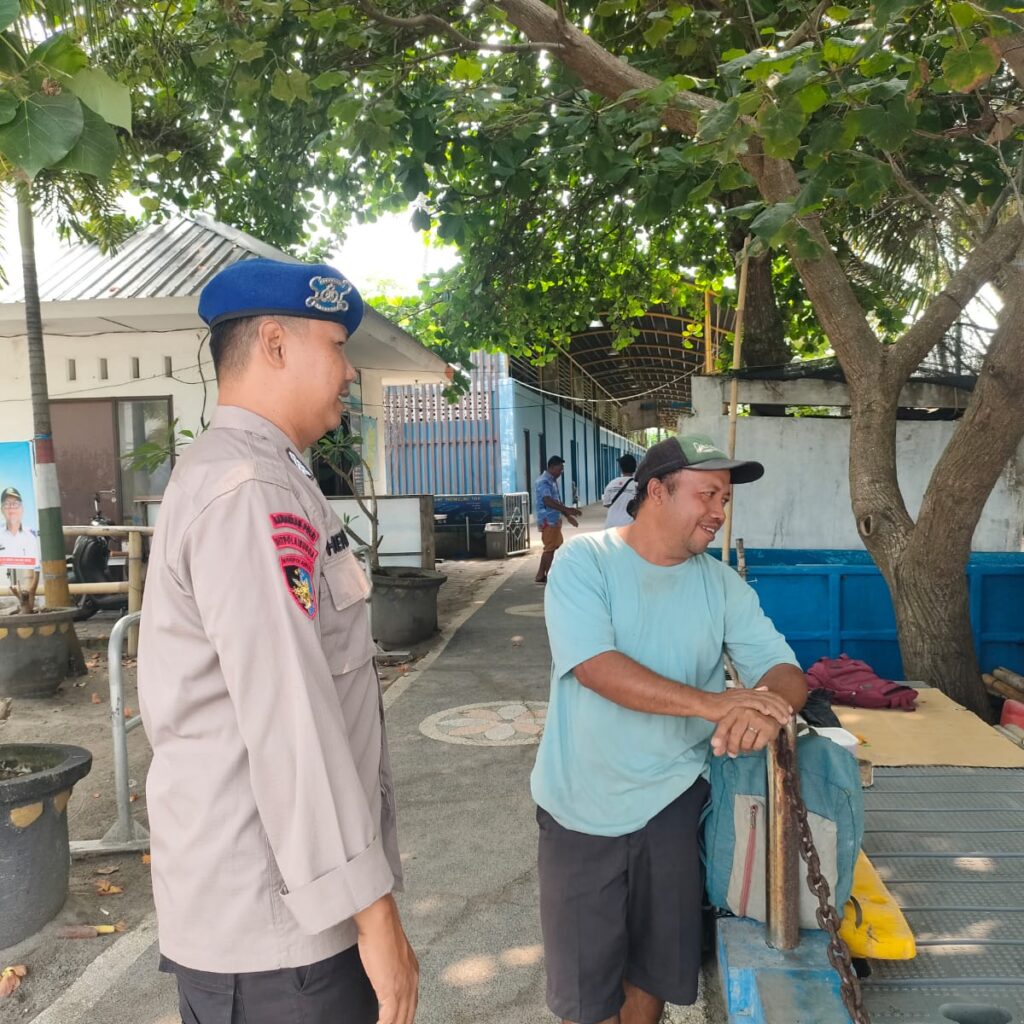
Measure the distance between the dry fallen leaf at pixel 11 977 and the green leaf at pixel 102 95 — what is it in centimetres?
313

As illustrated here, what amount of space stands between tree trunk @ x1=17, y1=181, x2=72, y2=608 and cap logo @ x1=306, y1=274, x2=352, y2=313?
707 cm

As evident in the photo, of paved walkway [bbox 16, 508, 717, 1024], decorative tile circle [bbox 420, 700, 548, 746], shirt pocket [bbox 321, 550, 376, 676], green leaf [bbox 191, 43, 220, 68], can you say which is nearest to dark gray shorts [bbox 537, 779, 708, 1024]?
paved walkway [bbox 16, 508, 717, 1024]

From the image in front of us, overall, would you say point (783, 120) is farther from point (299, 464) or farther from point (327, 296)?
point (299, 464)

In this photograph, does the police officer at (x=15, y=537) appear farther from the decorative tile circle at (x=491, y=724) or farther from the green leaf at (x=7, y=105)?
the green leaf at (x=7, y=105)

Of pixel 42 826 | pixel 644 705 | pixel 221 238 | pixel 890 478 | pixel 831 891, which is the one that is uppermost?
pixel 221 238

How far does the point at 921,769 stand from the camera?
3.85 meters

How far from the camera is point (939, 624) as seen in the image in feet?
17.7

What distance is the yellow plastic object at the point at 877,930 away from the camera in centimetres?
212

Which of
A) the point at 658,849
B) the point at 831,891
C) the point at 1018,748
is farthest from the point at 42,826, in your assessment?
the point at 1018,748

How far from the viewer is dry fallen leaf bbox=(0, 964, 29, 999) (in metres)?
3.17

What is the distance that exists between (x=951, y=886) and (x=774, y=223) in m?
2.58

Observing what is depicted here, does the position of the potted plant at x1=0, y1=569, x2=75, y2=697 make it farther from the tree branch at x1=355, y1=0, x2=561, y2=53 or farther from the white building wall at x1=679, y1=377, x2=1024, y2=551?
the white building wall at x1=679, y1=377, x2=1024, y2=551

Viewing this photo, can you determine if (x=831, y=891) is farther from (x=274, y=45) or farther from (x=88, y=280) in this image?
(x=88, y=280)

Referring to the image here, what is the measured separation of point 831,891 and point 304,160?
725 centimetres
